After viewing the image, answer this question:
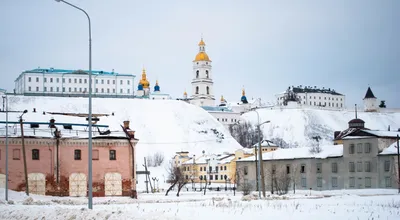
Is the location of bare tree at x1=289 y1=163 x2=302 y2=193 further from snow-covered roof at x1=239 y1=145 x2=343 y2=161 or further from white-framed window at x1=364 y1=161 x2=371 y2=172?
white-framed window at x1=364 y1=161 x2=371 y2=172

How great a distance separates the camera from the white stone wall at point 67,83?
18775cm

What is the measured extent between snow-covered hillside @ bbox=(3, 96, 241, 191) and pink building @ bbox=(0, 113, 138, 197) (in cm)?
9251

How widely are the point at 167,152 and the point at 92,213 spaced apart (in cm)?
12253

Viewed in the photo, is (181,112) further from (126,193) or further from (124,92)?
(126,193)

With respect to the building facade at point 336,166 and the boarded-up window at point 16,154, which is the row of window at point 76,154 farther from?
the building facade at point 336,166

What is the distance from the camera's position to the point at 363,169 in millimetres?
62281

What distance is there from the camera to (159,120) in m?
177

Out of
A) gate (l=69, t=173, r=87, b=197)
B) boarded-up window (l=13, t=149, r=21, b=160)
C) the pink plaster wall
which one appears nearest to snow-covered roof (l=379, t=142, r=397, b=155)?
the pink plaster wall

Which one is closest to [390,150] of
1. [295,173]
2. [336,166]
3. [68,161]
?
[336,166]

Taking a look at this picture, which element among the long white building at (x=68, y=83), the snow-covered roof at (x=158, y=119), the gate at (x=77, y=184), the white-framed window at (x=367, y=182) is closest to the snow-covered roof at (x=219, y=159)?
the snow-covered roof at (x=158, y=119)

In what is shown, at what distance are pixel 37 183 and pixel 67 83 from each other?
14252 cm

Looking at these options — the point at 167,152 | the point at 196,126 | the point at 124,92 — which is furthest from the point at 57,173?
the point at 124,92

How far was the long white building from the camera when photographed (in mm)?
187625

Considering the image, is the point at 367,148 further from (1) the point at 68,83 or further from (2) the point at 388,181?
(1) the point at 68,83
